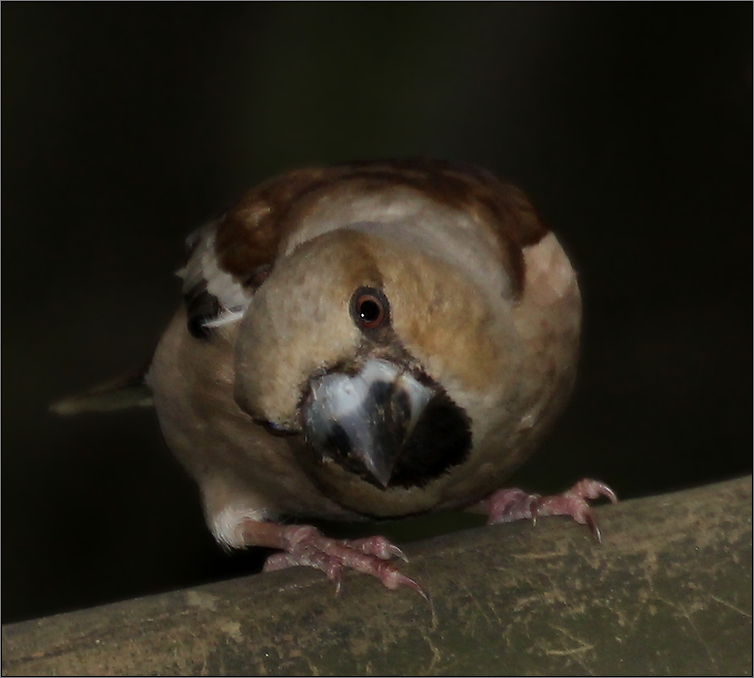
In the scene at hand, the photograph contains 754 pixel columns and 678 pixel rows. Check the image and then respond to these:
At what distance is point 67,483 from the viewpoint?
16.1 feet

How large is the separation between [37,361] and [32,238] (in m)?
0.53

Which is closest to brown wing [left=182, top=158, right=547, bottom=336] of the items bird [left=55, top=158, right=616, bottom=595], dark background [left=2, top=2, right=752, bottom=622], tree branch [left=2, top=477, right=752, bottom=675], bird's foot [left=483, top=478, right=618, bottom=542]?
bird [left=55, top=158, right=616, bottom=595]

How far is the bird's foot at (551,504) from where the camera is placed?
2.13m

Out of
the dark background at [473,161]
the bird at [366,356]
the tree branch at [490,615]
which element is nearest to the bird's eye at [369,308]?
the bird at [366,356]

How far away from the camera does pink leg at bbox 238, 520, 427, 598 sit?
77.7 inches

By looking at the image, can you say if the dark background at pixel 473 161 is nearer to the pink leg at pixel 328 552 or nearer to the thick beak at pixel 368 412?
the pink leg at pixel 328 552

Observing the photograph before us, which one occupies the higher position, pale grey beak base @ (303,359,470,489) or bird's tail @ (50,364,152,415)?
pale grey beak base @ (303,359,470,489)

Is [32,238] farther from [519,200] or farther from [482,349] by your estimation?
[482,349]

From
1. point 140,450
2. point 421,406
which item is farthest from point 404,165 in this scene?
point 140,450

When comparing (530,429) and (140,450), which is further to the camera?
(140,450)

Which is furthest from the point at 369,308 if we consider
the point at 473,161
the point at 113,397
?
the point at 473,161

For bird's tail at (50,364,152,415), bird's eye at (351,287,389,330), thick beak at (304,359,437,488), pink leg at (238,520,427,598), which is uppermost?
bird's eye at (351,287,389,330)

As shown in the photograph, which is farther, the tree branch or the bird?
the bird

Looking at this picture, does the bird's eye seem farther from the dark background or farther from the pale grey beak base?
the dark background
